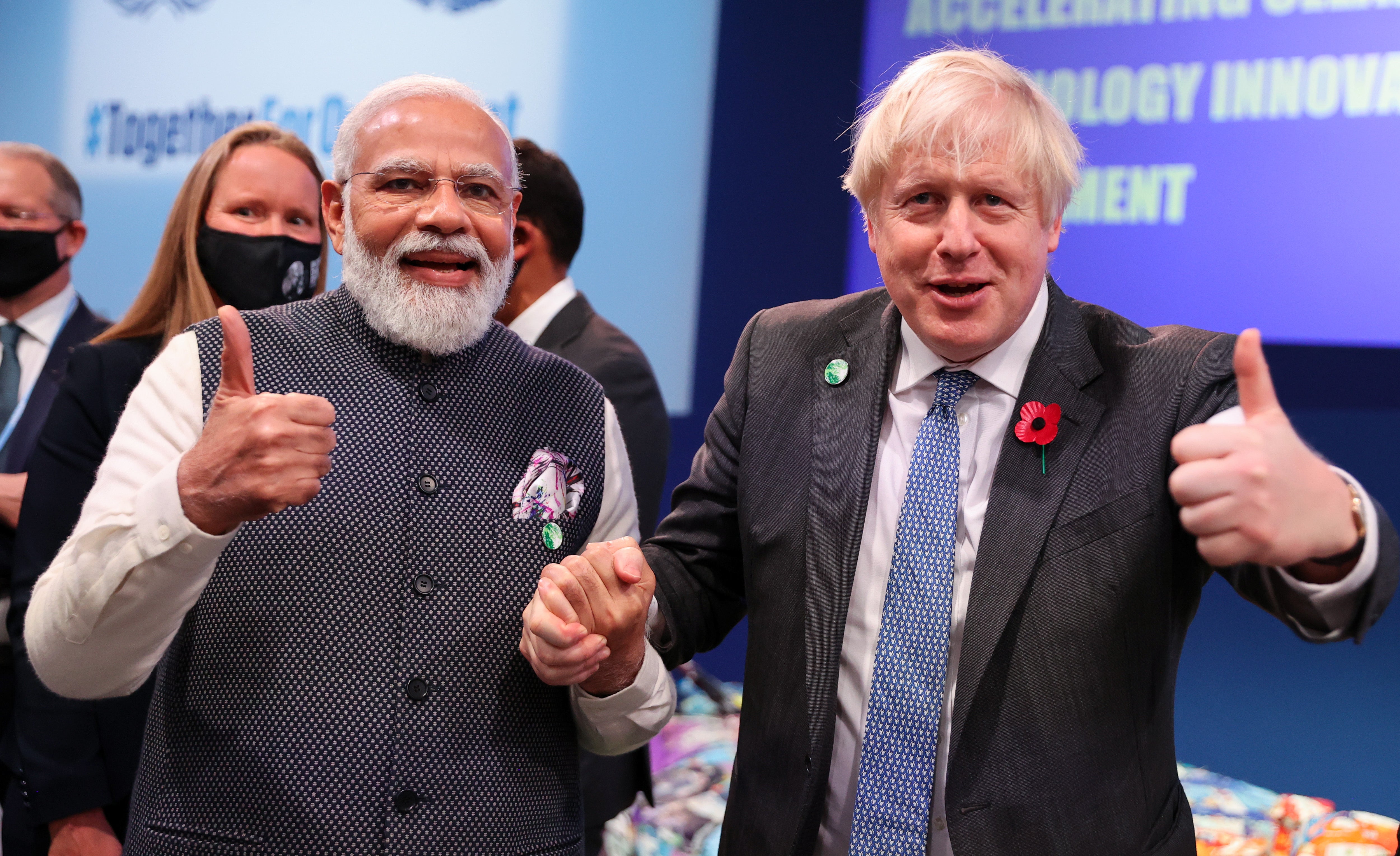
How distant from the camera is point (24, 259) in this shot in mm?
2975

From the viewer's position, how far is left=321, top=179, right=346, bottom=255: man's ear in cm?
179

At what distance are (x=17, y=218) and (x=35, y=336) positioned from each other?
29 centimetres

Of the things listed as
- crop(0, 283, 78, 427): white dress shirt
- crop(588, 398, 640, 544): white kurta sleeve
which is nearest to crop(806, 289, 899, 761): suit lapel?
crop(588, 398, 640, 544): white kurta sleeve

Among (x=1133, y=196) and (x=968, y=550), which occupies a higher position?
(x=1133, y=196)

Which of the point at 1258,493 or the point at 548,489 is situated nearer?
the point at 1258,493

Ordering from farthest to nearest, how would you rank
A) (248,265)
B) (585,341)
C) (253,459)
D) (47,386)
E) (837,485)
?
(585,341), (47,386), (248,265), (837,485), (253,459)

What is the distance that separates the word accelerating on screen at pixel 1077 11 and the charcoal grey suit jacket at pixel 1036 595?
2069 mm

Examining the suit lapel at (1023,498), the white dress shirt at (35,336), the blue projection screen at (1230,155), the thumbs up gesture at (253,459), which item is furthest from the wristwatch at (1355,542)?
the white dress shirt at (35,336)

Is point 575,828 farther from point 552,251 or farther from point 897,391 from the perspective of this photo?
point 552,251

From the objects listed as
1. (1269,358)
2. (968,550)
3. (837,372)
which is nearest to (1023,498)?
(968,550)

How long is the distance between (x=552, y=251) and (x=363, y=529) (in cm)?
162

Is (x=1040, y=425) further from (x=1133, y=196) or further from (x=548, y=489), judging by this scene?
(x=1133, y=196)

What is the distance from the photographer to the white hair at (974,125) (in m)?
1.55

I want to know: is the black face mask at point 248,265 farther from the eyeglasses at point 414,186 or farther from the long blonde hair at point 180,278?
the eyeglasses at point 414,186
